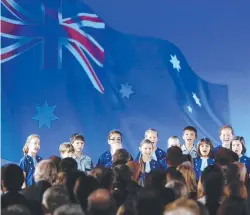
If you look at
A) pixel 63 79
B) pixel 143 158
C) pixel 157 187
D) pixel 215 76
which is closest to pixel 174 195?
pixel 157 187

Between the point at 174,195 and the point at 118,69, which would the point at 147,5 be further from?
the point at 174,195

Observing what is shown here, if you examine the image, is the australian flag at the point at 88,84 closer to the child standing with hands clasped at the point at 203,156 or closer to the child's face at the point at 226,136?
the child's face at the point at 226,136

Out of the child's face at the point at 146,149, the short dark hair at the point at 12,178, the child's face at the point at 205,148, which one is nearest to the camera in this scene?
the short dark hair at the point at 12,178

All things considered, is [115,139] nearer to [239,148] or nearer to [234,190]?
[239,148]

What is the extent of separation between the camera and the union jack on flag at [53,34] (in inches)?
311

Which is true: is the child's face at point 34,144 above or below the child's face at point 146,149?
above

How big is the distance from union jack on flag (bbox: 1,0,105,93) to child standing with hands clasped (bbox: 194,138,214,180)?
2.46 metres

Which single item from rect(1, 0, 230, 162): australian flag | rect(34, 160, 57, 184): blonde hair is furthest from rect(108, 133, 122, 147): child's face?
rect(34, 160, 57, 184): blonde hair

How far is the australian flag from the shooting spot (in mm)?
7930

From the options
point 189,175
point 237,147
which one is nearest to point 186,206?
point 189,175

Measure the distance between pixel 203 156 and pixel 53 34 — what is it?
285 centimetres

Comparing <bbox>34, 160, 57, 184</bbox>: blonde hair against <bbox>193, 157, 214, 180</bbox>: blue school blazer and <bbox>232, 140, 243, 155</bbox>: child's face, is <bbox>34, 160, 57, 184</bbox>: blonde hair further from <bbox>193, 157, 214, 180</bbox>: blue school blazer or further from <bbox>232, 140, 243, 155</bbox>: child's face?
<bbox>232, 140, 243, 155</bbox>: child's face

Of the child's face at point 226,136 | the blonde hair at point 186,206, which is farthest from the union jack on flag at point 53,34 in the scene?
the blonde hair at point 186,206

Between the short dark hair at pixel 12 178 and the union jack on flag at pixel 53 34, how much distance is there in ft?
13.8
